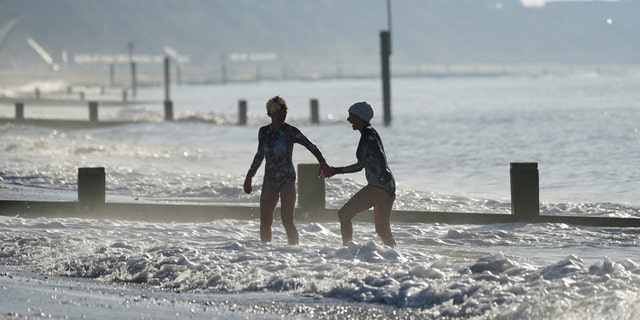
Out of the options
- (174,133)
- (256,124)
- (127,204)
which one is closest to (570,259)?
(127,204)

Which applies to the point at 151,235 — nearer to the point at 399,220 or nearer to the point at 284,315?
the point at 399,220

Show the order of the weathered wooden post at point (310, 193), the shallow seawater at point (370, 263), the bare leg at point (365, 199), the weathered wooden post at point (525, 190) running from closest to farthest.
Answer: the shallow seawater at point (370, 263) → the bare leg at point (365, 199) → the weathered wooden post at point (525, 190) → the weathered wooden post at point (310, 193)

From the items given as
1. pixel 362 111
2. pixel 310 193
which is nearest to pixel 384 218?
pixel 362 111

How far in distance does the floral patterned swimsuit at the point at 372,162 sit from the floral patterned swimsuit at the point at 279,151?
50cm

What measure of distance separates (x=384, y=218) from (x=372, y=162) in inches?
24.8

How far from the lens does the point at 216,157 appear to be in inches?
1307

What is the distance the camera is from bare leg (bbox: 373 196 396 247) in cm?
1128

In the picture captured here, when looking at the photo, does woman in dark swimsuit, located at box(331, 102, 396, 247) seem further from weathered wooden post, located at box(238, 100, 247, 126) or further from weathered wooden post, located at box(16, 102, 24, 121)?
weathered wooden post, located at box(238, 100, 247, 126)

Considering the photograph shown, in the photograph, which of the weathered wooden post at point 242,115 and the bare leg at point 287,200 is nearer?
the bare leg at point 287,200

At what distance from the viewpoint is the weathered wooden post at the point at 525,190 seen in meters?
14.4

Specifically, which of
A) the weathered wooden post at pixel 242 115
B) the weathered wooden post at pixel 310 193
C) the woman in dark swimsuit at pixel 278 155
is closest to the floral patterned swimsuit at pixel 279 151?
the woman in dark swimsuit at pixel 278 155

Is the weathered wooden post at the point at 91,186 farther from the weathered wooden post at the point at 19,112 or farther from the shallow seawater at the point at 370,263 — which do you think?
the weathered wooden post at the point at 19,112

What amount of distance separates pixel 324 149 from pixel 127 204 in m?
26.5

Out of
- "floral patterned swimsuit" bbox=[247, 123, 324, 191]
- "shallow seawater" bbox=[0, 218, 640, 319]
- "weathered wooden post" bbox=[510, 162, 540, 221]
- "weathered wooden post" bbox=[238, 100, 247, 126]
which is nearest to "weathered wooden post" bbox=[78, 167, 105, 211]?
"shallow seawater" bbox=[0, 218, 640, 319]
